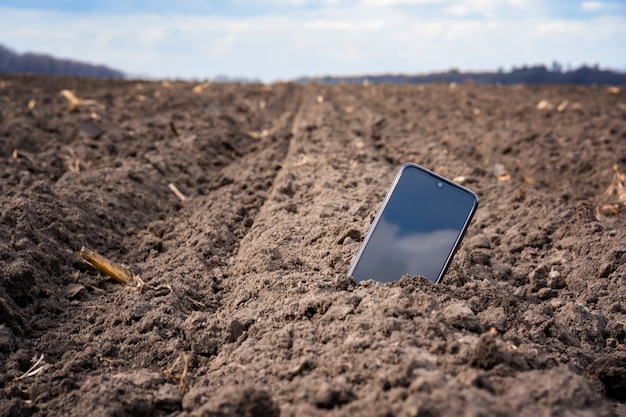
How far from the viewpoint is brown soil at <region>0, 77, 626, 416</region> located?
2.34 m

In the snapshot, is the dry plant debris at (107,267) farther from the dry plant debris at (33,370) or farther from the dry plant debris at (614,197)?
the dry plant debris at (614,197)

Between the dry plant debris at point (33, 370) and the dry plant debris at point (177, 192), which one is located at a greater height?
the dry plant debris at point (177, 192)

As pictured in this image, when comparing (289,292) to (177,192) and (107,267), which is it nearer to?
(107,267)

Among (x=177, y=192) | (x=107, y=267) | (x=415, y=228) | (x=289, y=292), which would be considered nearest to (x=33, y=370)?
(x=107, y=267)

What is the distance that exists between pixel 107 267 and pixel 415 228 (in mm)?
2186

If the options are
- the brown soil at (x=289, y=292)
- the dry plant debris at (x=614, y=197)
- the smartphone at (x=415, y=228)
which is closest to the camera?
the brown soil at (x=289, y=292)

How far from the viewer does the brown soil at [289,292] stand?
234 cm

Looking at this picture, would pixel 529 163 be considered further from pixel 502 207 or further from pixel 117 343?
pixel 117 343

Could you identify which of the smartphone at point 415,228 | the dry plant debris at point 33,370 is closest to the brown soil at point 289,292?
the dry plant debris at point 33,370

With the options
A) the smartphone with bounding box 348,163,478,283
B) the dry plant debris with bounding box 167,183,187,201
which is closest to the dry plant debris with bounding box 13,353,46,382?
the smartphone with bounding box 348,163,478,283

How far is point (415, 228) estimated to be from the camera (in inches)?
136

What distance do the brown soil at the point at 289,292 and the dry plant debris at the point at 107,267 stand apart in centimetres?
7

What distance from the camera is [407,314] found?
2709mm

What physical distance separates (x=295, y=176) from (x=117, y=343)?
320cm
